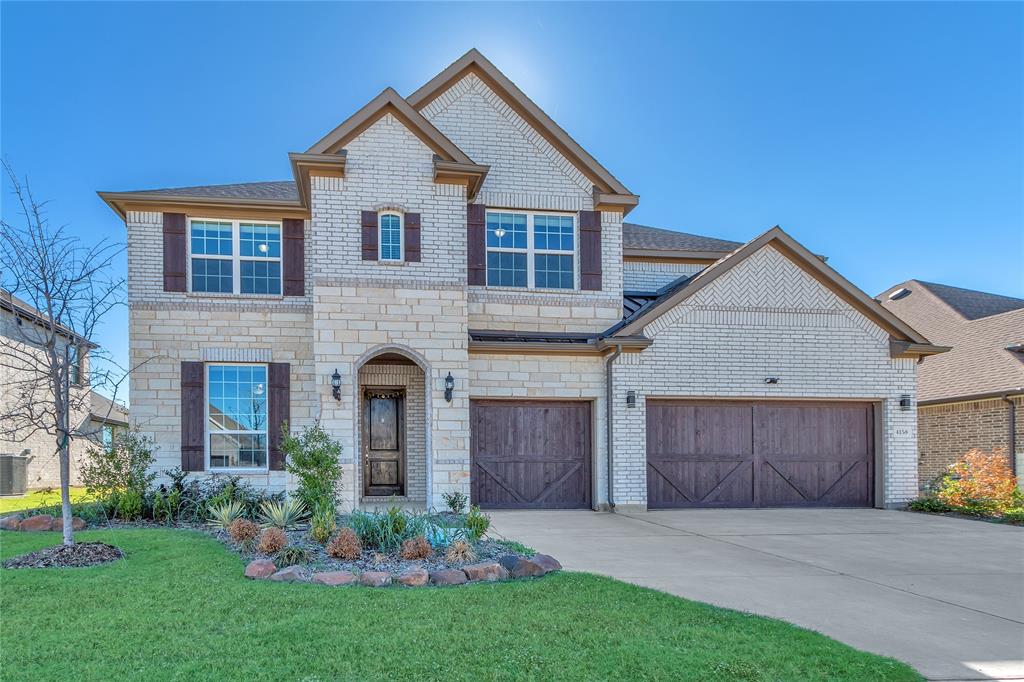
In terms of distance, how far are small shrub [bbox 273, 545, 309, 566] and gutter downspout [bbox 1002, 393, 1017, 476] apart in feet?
53.3

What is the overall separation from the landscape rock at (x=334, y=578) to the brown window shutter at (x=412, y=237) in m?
6.85

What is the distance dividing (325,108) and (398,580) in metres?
14.0

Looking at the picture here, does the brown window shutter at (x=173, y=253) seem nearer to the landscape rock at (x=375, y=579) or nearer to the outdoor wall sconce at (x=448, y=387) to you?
the outdoor wall sconce at (x=448, y=387)

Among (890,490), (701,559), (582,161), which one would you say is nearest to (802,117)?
(582,161)

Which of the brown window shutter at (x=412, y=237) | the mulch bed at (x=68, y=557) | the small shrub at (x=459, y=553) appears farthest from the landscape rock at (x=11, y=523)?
the brown window shutter at (x=412, y=237)

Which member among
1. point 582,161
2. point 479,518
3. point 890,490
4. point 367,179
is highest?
point 582,161

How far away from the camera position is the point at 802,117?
20.2m

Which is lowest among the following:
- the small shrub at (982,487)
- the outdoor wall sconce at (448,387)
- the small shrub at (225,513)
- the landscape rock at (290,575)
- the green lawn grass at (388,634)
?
the small shrub at (982,487)

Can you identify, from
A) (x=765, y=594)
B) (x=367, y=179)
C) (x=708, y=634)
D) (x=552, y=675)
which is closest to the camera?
(x=552, y=675)

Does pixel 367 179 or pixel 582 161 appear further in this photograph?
pixel 582 161

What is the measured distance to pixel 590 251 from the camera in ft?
47.5

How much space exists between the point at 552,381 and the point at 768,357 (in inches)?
175

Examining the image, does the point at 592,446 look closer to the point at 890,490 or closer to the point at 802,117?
the point at 890,490

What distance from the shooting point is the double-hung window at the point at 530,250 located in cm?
1427
